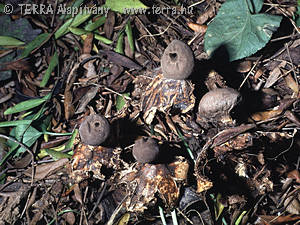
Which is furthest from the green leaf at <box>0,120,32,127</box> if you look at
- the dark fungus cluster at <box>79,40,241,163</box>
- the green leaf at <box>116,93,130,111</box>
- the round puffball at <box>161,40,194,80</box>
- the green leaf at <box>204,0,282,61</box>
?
the green leaf at <box>204,0,282,61</box>

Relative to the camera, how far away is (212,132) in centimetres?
165

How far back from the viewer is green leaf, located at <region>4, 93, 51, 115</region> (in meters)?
2.14

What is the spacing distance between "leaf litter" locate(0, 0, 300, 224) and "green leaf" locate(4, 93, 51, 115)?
0.02 m

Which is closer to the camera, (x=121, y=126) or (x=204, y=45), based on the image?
(x=121, y=126)

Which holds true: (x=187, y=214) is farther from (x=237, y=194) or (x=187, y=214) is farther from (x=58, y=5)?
(x=58, y=5)

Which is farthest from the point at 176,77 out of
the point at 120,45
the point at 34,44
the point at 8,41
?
the point at 8,41

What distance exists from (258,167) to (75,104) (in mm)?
1311

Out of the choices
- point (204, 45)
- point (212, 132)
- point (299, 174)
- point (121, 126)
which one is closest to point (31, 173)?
point (121, 126)

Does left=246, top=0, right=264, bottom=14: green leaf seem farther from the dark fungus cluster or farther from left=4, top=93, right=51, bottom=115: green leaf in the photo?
left=4, top=93, right=51, bottom=115: green leaf

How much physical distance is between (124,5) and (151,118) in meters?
1.04

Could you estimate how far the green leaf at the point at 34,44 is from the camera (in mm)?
2287

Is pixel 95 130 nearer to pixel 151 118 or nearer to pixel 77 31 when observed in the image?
pixel 151 118

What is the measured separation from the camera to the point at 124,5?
2201 mm

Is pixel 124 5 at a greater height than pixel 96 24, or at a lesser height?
greater
